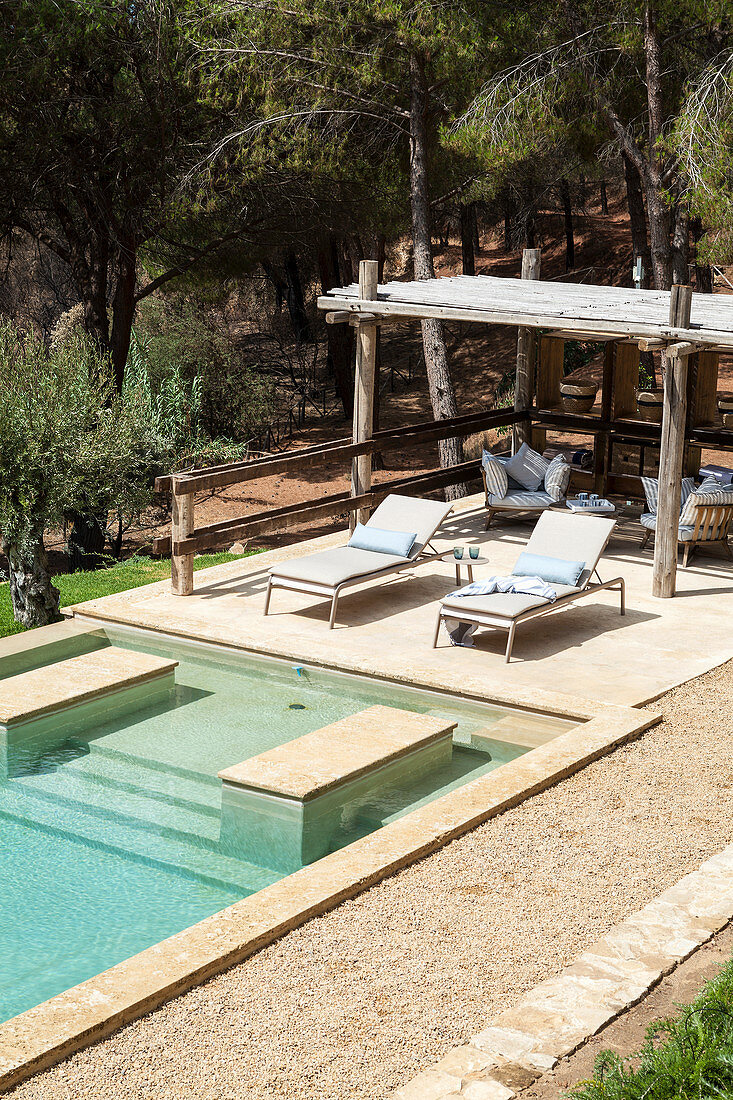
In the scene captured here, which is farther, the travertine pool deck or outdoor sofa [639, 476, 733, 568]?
outdoor sofa [639, 476, 733, 568]

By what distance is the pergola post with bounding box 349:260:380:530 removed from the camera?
443 inches

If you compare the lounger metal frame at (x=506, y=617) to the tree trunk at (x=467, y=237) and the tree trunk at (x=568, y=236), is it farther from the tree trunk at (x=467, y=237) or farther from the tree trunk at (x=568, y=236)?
the tree trunk at (x=568, y=236)

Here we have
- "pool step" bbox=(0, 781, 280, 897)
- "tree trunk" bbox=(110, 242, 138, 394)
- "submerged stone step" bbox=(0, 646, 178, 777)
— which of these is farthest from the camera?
"tree trunk" bbox=(110, 242, 138, 394)

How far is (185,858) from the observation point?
5754 millimetres

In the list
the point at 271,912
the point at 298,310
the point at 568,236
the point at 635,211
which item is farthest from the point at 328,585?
the point at 568,236

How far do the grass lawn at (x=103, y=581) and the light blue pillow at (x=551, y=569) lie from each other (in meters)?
3.51

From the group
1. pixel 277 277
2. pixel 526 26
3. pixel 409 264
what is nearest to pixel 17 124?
pixel 526 26

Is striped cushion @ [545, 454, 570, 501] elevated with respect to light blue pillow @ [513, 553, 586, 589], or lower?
elevated

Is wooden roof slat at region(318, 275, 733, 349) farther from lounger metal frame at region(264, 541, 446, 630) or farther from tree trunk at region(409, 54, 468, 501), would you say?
tree trunk at region(409, 54, 468, 501)

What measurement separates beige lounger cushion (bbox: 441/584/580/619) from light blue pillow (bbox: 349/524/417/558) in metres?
1.31

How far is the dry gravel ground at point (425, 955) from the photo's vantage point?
385 cm

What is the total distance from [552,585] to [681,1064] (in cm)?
565

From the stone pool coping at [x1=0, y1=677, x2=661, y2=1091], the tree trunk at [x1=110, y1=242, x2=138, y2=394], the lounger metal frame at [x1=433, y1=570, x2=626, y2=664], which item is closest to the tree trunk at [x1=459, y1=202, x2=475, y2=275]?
the tree trunk at [x1=110, y1=242, x2=138, y2=394]

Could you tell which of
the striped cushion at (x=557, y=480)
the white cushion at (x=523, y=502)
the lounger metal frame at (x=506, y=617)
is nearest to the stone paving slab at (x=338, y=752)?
the lounger metal frame at (x=506, y=617)
